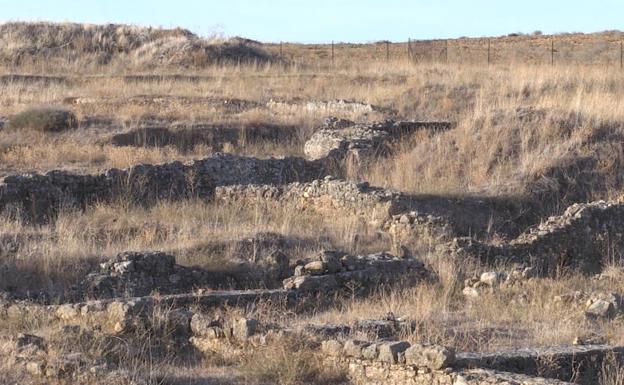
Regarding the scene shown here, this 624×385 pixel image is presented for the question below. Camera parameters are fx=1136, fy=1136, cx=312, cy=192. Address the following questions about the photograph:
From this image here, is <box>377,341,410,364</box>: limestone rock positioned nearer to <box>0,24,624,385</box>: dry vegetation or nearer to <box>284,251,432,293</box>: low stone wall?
<box>0,24,624,385</box>: dry vegetation

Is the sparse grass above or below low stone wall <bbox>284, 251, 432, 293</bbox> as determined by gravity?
above

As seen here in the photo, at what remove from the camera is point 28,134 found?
22.2 metres

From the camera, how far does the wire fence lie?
49438 millimetres

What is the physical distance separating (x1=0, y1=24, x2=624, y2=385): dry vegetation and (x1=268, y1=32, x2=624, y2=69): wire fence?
13.2 metres

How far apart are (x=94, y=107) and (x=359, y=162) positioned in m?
7.98

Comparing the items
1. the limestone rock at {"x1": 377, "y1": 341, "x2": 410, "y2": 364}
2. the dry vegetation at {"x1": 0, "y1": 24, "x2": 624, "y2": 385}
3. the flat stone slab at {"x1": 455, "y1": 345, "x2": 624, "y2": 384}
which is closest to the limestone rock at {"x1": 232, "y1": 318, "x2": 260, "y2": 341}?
the dry vegetation at {"x1": 0, "y1": 24, "x2": 624, "y2": 385}

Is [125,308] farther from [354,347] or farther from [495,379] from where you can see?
[495,379]

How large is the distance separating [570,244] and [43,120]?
11.8 m

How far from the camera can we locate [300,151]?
2283cm

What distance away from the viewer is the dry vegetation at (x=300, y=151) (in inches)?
397

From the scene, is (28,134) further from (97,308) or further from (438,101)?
(97,308)

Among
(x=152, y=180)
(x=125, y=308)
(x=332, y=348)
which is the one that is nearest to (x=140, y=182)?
(x=152, y=180)

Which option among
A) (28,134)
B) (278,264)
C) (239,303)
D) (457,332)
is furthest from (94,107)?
(457,332)

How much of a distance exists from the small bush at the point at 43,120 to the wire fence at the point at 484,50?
2460 cm
